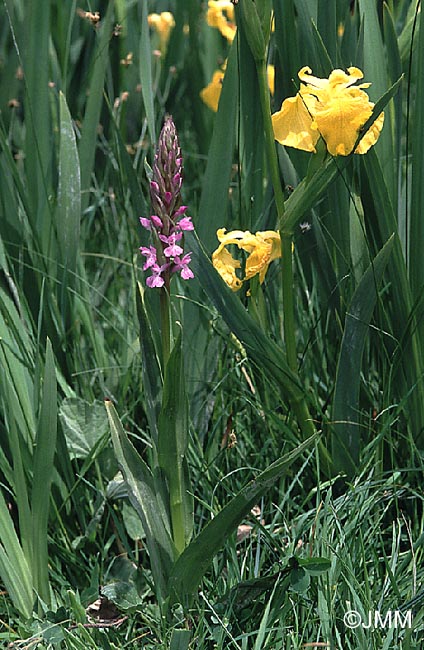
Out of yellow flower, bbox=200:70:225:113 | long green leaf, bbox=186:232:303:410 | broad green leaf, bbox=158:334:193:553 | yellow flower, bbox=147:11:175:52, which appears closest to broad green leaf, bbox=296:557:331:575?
broad green leaf, bbox=158:334:193:553

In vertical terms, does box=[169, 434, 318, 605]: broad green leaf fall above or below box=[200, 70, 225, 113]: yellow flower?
below

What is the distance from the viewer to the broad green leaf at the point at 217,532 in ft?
3.29

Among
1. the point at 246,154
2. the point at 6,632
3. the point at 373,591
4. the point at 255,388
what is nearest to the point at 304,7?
the point at 246,154

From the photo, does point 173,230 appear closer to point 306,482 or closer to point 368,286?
point 368,286

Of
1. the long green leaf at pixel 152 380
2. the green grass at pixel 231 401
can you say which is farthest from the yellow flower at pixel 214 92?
the long green leaf at pixel 152 380

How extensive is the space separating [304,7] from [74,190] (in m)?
0.51

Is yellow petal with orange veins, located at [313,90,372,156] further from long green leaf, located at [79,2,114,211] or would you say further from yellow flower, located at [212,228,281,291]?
long green leaf, located at [79,2,114,211]

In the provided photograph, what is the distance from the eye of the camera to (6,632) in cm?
116

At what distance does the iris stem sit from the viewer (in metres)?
1.20

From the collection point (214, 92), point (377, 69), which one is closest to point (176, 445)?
point (377, 69)

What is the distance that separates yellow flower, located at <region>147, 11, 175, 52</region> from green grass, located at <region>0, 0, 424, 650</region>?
428mm

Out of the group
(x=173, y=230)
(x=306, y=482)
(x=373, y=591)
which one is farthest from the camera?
(x=306, y=482)

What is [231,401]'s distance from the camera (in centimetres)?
140

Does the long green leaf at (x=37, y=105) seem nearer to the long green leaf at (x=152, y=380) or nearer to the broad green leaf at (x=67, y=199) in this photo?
the broad green leaf at (x=67, y=199)
